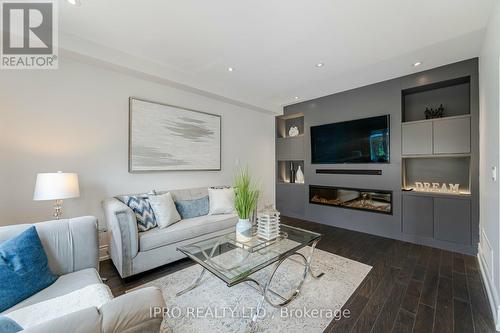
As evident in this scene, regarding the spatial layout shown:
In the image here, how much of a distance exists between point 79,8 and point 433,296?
13.6 ft

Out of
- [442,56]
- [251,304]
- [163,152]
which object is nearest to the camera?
[251,304]

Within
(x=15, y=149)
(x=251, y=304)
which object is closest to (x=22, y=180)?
(x=15, y=149)

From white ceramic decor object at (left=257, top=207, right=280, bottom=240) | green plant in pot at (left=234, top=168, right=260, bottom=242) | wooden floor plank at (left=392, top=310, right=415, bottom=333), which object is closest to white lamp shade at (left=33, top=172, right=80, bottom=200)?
green plant in pot at (left=234, top=168, right=260, bottom=242)

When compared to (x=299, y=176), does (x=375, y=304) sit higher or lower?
lower

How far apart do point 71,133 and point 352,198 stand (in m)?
4.41

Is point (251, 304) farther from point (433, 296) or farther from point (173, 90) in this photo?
point (173, 90)

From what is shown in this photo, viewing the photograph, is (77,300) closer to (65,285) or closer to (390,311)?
(65,285)

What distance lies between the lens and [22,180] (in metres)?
2.20

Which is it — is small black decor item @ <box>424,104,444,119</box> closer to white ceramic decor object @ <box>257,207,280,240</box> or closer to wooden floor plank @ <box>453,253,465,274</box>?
wooden floor plank @ <box>453,253,465,274</box>

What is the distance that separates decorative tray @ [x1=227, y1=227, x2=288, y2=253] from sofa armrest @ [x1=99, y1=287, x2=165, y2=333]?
1.23m

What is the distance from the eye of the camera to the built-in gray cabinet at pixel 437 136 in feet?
9.07

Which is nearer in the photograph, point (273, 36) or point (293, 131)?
point (273, 36)

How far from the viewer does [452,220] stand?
2.84 m

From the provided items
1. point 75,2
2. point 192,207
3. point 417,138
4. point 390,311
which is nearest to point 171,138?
point 192,207
